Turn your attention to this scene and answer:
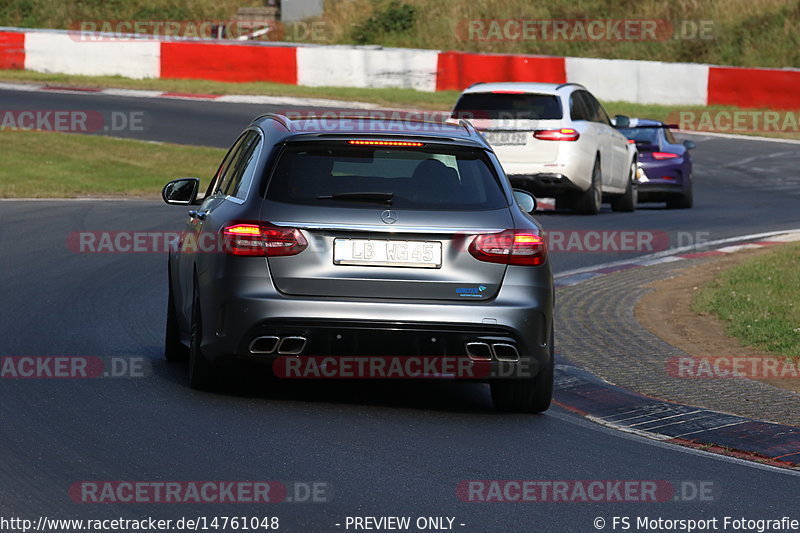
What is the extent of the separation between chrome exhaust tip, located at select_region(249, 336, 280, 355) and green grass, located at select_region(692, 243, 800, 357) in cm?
438

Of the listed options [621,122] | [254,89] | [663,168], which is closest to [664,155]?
[663,168]

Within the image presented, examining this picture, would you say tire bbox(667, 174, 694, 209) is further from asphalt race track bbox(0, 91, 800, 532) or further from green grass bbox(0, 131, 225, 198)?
asphalt race track bbox(0, 91, 800, 532)

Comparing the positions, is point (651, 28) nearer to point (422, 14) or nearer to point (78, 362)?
point (422, 14)

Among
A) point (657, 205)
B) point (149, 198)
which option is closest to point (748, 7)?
point (657, 205)

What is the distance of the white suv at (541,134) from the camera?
20.4 meters

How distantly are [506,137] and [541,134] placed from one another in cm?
48

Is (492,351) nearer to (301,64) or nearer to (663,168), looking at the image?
(663,168)

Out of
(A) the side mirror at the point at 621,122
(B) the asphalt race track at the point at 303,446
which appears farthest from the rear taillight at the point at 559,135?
(B) the asphalt race track at the point at 303,446

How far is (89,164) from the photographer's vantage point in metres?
27.1

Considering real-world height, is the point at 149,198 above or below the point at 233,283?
below

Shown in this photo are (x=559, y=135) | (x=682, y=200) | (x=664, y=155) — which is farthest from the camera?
(x=664, y=155)

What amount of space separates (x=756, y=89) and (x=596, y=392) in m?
29.9

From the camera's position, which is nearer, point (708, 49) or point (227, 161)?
point (227, 161)

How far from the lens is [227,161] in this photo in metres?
9.91
